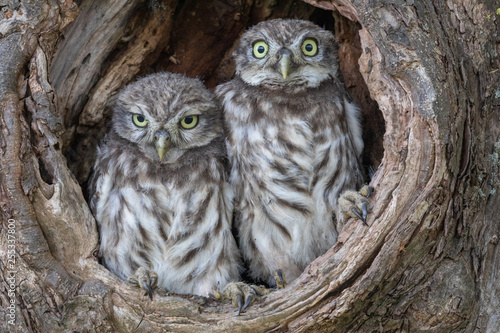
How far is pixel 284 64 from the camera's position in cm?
344

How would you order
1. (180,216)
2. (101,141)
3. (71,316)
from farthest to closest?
(101,141) < (180,216) < (71,316)

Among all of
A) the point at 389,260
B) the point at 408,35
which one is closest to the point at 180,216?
the point at 389,260

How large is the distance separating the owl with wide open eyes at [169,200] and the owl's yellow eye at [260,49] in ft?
1.51

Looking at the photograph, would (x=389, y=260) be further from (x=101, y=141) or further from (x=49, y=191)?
(x=101, y=141)

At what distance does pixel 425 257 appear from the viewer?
2.81m

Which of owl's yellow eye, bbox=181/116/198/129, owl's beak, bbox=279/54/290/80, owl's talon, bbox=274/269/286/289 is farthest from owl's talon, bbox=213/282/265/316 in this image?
owl's beak, bbox=279/54/290/80

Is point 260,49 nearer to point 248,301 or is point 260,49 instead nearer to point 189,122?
point 189,122

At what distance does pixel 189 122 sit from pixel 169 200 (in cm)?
48

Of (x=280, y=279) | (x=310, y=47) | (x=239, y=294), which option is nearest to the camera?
(x=239, y=294)

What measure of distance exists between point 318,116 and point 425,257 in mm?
1104

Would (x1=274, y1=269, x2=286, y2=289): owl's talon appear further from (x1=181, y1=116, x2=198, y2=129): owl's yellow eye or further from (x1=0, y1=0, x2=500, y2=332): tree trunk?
(x1=181, y1=116, x2=198, y2=129): owl's yellow eye

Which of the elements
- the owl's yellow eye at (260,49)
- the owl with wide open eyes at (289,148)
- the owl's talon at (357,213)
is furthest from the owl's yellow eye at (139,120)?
the owl's talon at (357,213)

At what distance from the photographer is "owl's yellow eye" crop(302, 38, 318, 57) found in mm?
3627

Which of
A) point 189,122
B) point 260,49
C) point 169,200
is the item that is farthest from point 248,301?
point 260,49
